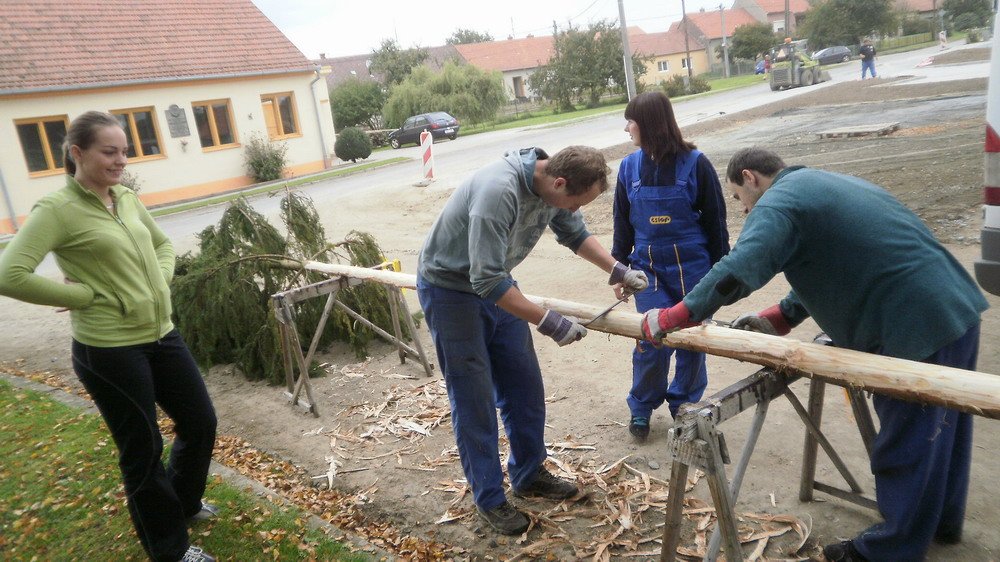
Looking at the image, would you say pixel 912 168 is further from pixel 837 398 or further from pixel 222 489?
pixel 222 489

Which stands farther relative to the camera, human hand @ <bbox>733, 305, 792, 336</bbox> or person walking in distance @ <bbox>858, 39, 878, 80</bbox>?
person walking in distance @ <bbox>858, 39, 878, 80</bbox>

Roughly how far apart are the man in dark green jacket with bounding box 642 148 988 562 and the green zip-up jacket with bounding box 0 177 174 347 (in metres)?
2.29

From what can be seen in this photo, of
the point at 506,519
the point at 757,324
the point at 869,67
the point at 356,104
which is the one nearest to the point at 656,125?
the point at 757,324

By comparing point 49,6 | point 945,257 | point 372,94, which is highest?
point 49,6

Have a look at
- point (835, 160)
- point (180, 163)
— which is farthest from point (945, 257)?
point (180, 163)

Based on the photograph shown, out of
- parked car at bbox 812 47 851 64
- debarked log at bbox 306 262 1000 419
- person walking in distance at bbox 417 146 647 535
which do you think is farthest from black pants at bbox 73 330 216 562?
parked car at bbox 812 47 851 64

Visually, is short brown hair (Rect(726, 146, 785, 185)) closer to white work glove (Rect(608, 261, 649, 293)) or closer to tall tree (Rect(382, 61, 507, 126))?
white work glove (Rect(608, 261, 649, 293))

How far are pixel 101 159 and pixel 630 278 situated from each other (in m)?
2.48

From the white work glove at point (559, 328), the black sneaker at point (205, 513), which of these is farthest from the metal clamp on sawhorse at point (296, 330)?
the white work glove at point (559, 328)

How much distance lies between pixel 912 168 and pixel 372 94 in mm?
35050

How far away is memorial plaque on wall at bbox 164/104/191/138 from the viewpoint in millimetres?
23031

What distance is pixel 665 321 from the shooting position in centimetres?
282

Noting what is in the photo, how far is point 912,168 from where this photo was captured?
10.4 metres

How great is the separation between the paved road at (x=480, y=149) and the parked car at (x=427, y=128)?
1.51 meters
